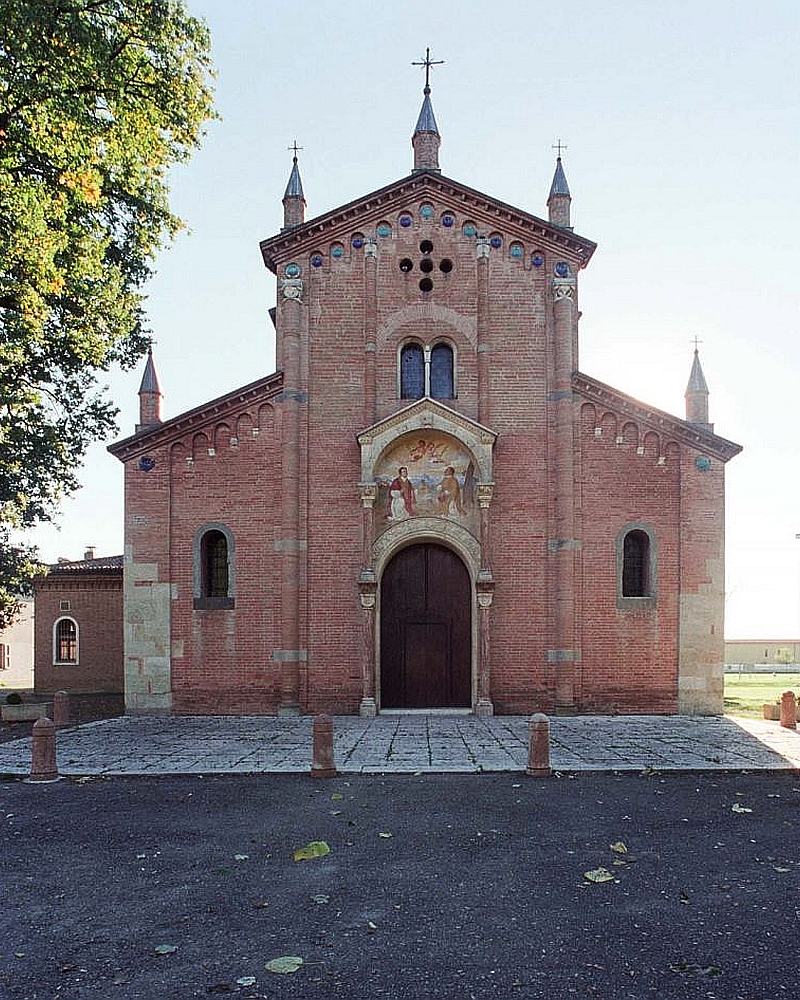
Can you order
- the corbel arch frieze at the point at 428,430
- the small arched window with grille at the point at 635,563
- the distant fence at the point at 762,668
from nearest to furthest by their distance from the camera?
the corbel arch frieze at the point at 428,430
the small arched window with grille at the point at 635,563
the distant fence at the point at 762,668

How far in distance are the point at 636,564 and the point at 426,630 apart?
5166mm

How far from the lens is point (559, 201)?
1956 cm

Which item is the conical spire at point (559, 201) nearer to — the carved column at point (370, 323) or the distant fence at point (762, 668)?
the carved column at point (370, 323)

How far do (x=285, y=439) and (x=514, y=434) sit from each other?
5.36 m

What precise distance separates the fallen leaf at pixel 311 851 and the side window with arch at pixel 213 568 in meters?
10.6

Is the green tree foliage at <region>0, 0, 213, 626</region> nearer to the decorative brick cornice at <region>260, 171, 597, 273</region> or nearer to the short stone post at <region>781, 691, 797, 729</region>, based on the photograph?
the decorative brick cornice at <region>260, 171, 597, 273</region>

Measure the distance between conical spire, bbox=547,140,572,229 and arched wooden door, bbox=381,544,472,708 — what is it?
28.3ft

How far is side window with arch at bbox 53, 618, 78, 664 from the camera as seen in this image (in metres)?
26.1

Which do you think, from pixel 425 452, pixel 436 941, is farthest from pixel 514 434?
pixel 436 941

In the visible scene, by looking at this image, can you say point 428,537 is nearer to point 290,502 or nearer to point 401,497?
point 401,497

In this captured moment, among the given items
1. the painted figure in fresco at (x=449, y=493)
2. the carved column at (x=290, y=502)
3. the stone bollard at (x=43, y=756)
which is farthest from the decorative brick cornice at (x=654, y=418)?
the stone bollard at (x=43, y=756)

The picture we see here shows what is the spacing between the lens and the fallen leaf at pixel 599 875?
693cm

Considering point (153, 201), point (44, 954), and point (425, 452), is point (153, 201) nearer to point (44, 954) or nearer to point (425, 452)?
point (425, 452)

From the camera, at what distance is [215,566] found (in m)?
18.6
